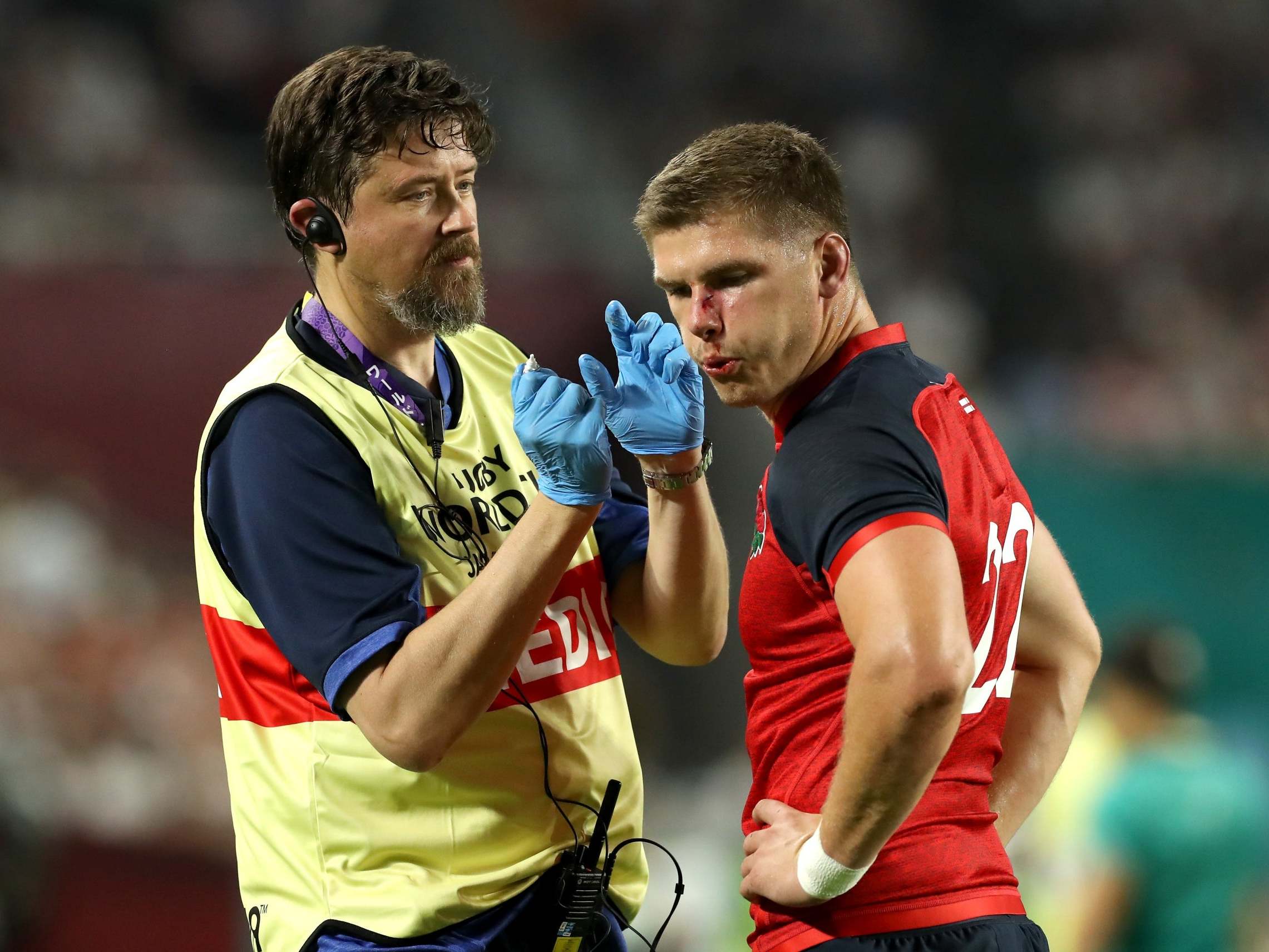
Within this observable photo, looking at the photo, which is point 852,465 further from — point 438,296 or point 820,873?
point 438,296

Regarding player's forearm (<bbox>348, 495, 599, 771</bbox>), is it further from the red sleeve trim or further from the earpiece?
the earpiece

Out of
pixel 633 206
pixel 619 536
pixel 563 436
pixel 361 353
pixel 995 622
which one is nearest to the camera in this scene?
pixel 995 622

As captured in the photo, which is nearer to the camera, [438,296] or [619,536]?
[438,296]

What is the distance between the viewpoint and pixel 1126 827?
163 inches

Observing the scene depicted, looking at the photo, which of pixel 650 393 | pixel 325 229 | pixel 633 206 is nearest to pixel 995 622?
pixel 650 393

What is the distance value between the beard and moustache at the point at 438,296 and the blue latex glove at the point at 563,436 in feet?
0.62

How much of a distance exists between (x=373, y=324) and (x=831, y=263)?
0.76 m

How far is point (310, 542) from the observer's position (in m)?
2.00

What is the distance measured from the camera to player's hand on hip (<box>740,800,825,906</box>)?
1824 mm

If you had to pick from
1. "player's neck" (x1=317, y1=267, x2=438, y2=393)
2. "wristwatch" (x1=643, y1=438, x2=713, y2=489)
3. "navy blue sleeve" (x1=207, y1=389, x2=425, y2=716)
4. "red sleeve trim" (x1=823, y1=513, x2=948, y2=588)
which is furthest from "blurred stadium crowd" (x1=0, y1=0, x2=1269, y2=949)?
"red sleeve trim" (x1=823, y1=513, x2=948, y2=588)

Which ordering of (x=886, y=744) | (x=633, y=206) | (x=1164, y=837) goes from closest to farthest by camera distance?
(x=886, y=744) < (x=1164, y=837) < (x=633, y=206)

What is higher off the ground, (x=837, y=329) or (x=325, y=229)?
(x=325, y=229)

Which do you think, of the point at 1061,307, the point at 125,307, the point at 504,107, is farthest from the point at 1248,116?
the point at 125,307

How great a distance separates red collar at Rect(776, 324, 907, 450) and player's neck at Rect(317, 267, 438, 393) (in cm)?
67
